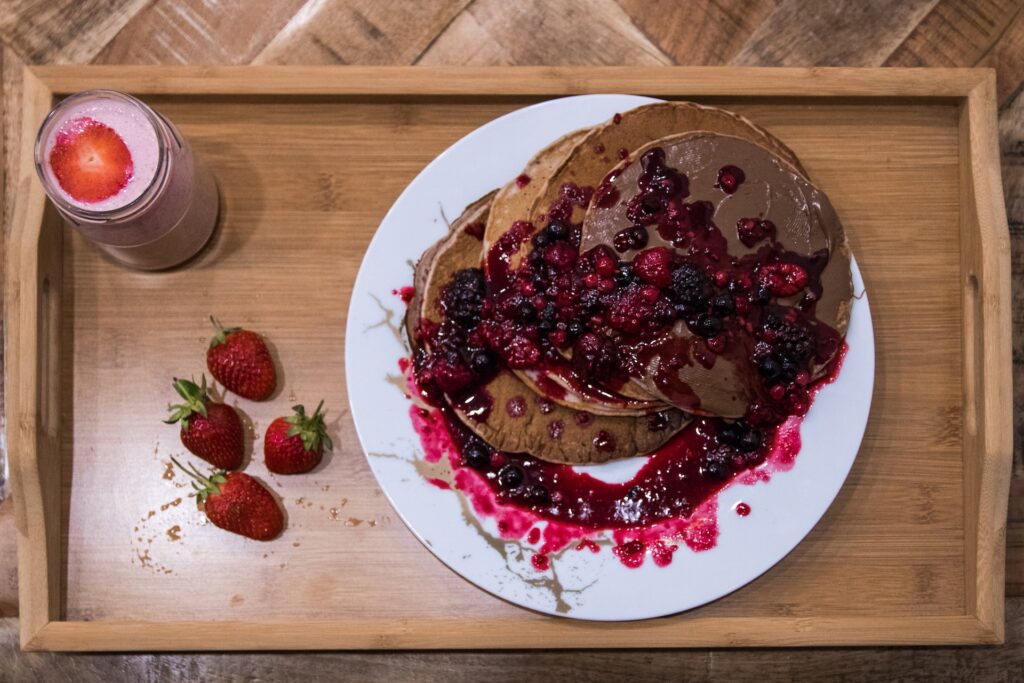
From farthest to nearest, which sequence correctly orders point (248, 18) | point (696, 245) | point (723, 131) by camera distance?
point (248, 18), point (723, 131), point (696, 245)

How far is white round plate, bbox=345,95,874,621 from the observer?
2109mm

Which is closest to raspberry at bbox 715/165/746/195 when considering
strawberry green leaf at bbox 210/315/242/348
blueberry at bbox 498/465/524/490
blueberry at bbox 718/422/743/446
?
blueberry at bbox 718/422/743/446

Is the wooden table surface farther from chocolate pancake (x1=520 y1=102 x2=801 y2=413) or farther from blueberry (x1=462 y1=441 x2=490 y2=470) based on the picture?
blueberry (x1=462 y1=441 x2=490 y2=470)

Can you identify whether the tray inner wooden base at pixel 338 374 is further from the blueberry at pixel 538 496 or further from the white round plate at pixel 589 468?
the blueberry at pixel 538 496

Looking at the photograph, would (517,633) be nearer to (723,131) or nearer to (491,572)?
(491,572)

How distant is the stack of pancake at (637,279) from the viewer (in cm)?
198

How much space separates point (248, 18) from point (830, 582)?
7.26 ft

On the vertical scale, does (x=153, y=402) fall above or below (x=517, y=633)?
above

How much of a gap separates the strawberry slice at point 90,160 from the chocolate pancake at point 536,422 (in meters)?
0.78

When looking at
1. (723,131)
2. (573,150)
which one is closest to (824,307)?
(723,131)

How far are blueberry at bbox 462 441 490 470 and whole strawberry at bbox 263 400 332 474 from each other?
0.37 m

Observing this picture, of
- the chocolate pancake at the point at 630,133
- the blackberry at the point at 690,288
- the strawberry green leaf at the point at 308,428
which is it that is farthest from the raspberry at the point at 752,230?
the strawberry green leaf at the point at 308,428

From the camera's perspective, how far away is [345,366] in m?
2.20

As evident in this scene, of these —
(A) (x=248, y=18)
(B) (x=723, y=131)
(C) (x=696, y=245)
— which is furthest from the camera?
(A) (x=248, y=18)
